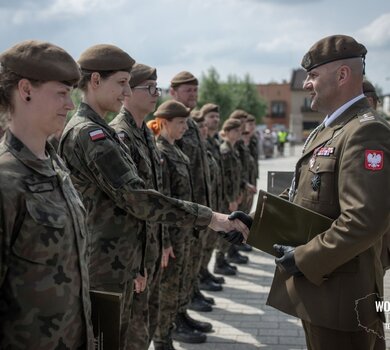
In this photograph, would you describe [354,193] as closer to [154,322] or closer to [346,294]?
[346,294]

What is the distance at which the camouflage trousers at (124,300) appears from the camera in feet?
11.5

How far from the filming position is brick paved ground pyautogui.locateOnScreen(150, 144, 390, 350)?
5402 millimetres

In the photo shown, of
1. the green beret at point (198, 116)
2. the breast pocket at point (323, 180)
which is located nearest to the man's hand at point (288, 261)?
the breast pocket at point (323, 180)

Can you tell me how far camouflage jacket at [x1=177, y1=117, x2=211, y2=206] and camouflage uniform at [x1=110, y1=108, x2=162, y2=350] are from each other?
6.14 feet

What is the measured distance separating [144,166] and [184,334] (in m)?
2.33

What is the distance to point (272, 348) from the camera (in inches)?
208

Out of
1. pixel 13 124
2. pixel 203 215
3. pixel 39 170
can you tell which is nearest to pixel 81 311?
pixel 39 170

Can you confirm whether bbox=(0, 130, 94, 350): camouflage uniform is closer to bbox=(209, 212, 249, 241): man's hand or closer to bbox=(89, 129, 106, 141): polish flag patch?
bbox=(89, 129, 106, 141): polish flag patch

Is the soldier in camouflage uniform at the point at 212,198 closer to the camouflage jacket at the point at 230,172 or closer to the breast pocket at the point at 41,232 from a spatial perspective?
the camouflage jacket at the point at 230,172

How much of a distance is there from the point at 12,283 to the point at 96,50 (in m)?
1.78

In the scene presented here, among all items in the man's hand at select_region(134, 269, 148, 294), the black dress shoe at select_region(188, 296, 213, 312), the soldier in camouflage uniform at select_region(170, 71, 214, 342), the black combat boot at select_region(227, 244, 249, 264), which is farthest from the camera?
the black combat boot at select_region(227, 244, 249, 264)

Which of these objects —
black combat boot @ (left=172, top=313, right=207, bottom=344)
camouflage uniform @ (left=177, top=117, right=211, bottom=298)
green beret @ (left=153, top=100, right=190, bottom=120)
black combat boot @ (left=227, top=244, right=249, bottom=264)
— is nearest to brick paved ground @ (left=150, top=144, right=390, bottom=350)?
black combat boot @ (left=172, top=313, right=207, bottom=344)

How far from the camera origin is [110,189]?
330cm

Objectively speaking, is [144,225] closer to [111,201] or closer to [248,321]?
[111,201]
